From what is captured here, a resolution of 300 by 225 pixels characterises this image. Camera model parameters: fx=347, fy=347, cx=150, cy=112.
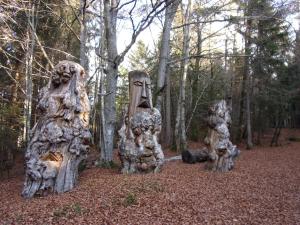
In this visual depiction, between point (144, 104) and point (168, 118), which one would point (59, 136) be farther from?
point (168, 118)

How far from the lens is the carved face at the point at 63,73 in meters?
7.80

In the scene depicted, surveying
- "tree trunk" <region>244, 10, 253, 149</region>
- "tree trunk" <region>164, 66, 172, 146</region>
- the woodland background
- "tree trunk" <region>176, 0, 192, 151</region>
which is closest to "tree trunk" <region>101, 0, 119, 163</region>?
the woodland background

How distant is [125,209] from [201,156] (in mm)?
7374

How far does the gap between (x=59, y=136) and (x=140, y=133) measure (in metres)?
2.57

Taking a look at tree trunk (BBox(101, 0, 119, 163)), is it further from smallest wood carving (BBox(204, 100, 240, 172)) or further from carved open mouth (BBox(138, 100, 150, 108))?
smallest wood carving (BBox(204, 100, 240, 172))

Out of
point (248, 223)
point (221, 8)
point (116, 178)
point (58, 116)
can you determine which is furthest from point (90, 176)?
point (221, 8)

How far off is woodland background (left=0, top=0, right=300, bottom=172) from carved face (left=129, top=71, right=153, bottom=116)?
101 cm

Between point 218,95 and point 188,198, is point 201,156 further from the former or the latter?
point 218,95

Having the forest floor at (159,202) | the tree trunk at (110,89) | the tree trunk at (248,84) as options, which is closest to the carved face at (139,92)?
the tree trunk at (110,89)

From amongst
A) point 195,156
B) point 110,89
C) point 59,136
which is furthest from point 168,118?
point 59,136

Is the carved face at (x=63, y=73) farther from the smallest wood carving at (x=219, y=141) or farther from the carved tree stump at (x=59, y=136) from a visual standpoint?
the smallest wood carving at (x=219, y=141)

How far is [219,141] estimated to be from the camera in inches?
422

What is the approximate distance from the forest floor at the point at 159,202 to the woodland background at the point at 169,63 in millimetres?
3314

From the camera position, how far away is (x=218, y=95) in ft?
79.6
